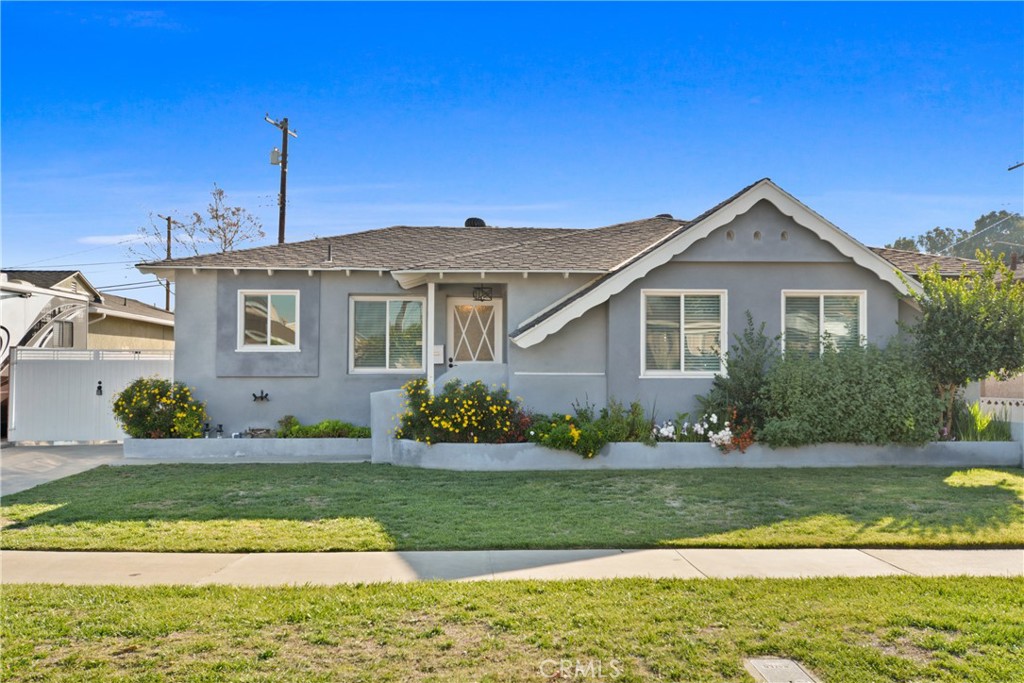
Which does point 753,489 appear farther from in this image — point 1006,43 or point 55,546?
point 1006,43

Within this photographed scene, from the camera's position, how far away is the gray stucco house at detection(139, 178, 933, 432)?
13219mm

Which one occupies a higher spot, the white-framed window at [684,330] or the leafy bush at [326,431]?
the white-framed window at [684,330]

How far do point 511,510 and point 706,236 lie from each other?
6.90 meters

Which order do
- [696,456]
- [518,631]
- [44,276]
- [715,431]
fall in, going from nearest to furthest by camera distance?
[518,631] → [696,456] → [715,431] → [44,276]

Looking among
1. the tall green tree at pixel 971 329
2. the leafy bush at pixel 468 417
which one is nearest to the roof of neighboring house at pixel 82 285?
the leafy bush at pixel 468 417

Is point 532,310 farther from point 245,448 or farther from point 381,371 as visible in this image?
point 245,448

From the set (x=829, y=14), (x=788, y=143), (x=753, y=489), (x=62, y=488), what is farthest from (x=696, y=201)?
(x=62, y=488)

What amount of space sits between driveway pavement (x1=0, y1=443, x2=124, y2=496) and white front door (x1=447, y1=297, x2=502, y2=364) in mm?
7093

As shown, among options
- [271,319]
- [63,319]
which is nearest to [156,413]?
[271,319]

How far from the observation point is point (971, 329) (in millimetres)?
12070

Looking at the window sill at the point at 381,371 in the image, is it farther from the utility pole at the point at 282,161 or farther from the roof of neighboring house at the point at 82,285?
the roof of neighboring house at the point at 82,285

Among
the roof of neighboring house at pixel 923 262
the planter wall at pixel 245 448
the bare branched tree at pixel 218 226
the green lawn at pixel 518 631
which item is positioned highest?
the bare branched tree at pixel 218 226

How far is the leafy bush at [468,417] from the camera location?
40.2ft

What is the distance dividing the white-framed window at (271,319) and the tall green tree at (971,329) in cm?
1231
